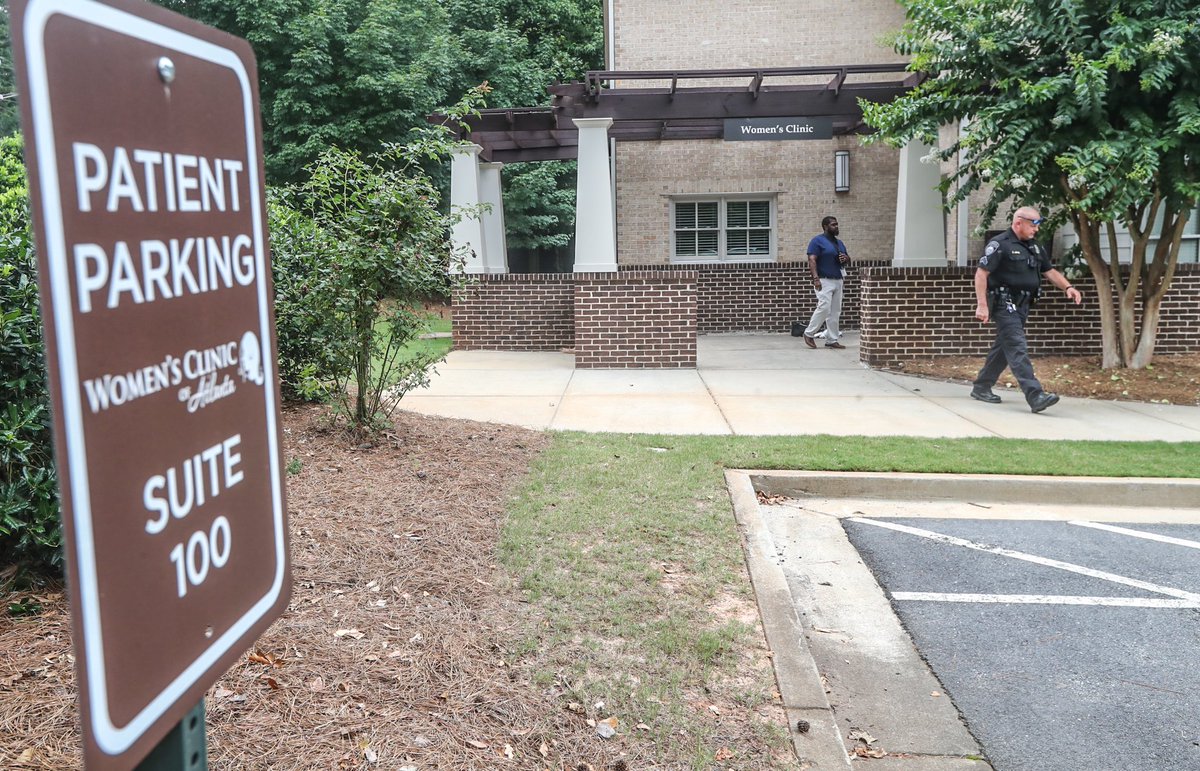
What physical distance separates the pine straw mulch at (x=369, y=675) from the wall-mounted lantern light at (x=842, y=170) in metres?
14.3

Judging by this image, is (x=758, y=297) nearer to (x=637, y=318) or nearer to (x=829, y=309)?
(x=829, y=309)

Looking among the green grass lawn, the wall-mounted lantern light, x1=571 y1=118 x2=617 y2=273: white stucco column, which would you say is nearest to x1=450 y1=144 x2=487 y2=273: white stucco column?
x1=571 y1=118 x2=617 y2=273: white stucco column

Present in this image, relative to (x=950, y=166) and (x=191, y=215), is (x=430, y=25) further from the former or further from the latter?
(x=191, y=215)

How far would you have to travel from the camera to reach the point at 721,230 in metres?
18.4

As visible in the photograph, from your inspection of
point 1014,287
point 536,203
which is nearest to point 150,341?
point 1014,287

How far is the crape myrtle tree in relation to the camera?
8.89 meters

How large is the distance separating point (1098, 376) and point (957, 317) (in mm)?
2033

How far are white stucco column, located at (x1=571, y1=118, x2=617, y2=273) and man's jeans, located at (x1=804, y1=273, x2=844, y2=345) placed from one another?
353 centimetres

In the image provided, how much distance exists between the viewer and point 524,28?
28.6m

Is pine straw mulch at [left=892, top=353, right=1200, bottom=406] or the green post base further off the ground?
the green post base

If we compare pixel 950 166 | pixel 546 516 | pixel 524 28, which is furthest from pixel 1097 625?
pixel 524 28

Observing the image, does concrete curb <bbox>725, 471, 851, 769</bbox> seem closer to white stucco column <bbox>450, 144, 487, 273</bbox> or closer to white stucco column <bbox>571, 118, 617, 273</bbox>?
white stucco column <bbox>571, 118, 617, 273</bbox>

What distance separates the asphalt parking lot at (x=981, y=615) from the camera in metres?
3.38

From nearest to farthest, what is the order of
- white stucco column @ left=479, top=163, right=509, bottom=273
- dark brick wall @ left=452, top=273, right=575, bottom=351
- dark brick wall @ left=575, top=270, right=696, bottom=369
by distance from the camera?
dark brick wall @ left=575, top=270, right=696, bottom=369
dark brick wall @ left=452, top=273, right=575, bottom=351
white stucco column @ left=479, top=163, right=509, bottom=273
